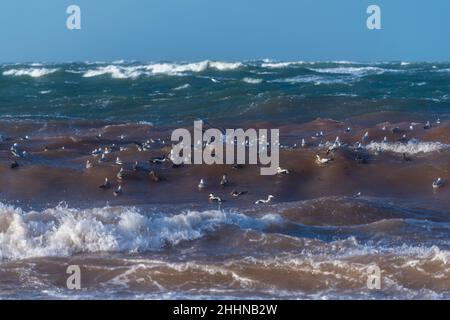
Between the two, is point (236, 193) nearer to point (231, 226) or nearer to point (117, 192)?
point (117, 192)

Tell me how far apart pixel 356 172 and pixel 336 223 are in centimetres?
383

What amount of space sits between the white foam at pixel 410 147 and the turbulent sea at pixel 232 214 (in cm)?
4

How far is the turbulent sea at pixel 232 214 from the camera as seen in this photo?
8.23 metres

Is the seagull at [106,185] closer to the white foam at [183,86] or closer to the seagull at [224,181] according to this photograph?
the seagull at [224,181]

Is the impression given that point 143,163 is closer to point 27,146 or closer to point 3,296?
point 27,146

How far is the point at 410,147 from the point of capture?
665 inches

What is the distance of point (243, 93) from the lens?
34.3 metres

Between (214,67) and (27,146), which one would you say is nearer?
(27,146)

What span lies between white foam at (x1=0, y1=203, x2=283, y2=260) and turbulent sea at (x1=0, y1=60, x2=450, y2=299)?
0.07 ft

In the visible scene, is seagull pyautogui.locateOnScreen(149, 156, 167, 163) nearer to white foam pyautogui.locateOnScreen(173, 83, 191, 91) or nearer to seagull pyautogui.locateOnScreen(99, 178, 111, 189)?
seagull pyautogui.locateOnScreen(99, 178, 111, 189)

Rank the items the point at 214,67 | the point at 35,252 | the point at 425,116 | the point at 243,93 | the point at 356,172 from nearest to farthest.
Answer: the point at 35,252 → the point at 356,172 → the point at 425,116 → the point at 243,93 → the point at 214,67

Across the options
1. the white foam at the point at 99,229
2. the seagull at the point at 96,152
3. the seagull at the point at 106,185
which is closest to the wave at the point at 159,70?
the seagull at the point at 96,152

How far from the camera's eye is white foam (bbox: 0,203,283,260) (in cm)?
962
